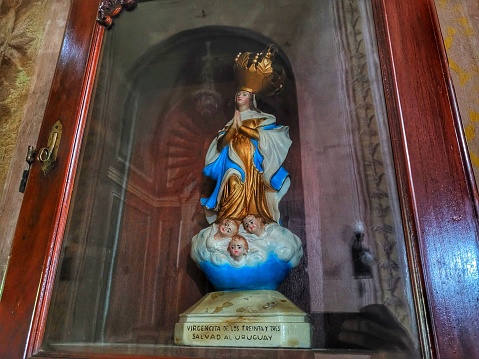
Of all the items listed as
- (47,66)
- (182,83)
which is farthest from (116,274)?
(47,66)

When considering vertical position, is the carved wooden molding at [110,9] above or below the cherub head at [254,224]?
above

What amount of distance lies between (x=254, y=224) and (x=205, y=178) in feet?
0.79

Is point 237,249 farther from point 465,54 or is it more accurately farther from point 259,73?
point 465,54

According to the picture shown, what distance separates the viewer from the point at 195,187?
102cm

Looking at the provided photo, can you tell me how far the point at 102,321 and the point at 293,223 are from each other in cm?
39

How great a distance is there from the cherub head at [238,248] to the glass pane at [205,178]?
0.08m

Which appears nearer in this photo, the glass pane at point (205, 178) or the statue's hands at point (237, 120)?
the glass pane at point (205, 178)

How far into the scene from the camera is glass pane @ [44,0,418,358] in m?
0.67

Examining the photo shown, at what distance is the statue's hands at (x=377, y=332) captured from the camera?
55 cm

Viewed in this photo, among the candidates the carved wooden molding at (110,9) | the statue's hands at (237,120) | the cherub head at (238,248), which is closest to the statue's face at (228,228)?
the cherub head at (238,248)

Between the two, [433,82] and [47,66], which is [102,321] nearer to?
[433,82]

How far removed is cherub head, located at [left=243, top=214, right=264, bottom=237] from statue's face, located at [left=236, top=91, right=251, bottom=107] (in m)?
0.30

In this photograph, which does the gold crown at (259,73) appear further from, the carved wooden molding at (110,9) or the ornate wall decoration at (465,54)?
the ornate wall decoration at (465,54)

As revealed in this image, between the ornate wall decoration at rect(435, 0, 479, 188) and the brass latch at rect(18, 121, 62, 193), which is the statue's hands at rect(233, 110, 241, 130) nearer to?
the brass latch at rect(18, 121, 62, 193)
